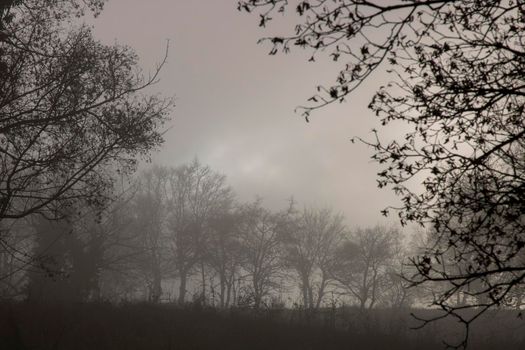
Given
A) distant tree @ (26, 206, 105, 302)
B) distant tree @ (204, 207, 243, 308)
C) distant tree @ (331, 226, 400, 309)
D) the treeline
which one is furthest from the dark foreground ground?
distant tree @ (331, 226, 400, 309)

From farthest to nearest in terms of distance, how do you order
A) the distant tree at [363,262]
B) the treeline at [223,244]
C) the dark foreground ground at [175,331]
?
the distant tree at [363,262] < the treeline at [223,244] < the dark foreground ground at [175,331]

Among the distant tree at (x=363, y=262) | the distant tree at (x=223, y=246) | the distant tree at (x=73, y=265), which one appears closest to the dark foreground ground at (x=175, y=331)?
the distant tree at (x=73, y=265)

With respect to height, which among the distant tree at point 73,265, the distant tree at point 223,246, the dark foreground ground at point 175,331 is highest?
the distant tree at point 223,246

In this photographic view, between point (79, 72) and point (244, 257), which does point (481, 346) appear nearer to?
point (79, 72)

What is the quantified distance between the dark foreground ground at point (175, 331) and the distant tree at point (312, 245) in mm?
26768

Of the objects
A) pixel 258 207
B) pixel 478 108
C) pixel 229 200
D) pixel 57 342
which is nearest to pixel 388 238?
pixel 258 207

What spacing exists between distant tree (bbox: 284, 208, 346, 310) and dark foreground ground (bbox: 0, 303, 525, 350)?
26.8 m

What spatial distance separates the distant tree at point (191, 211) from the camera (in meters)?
41.0

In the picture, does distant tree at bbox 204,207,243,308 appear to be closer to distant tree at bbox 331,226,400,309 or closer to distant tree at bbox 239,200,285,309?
distant tree at bbox 239,200,285,309

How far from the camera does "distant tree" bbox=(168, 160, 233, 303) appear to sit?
4103cm

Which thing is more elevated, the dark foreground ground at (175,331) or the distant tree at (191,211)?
the distant tree at (191,211)

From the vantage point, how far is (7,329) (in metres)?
10.1

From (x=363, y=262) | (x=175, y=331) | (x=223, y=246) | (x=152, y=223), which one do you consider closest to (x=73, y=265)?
(x=175, y=331)

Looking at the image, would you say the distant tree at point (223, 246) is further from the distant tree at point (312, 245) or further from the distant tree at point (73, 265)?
the distant tree at point (73, 265)
